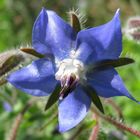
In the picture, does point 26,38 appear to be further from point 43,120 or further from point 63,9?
point 43,120

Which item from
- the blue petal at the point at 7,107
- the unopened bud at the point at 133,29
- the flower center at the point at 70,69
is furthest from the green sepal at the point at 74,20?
the blue petal at the point at 7,107

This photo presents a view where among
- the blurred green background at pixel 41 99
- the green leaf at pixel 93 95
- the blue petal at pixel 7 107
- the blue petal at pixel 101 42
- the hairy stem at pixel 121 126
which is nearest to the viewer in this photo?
the blue petal at pixel 101 42

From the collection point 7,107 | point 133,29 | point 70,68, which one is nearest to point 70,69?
point 70,68

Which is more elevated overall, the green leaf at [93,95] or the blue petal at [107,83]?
the blue petal at [107,83]

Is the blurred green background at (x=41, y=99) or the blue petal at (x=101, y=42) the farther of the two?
the blurred green background at (x=41, y=99)

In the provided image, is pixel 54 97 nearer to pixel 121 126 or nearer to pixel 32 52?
pixel 32 52

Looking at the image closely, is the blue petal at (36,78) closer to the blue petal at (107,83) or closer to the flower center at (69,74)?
the flower center at (69,74)
